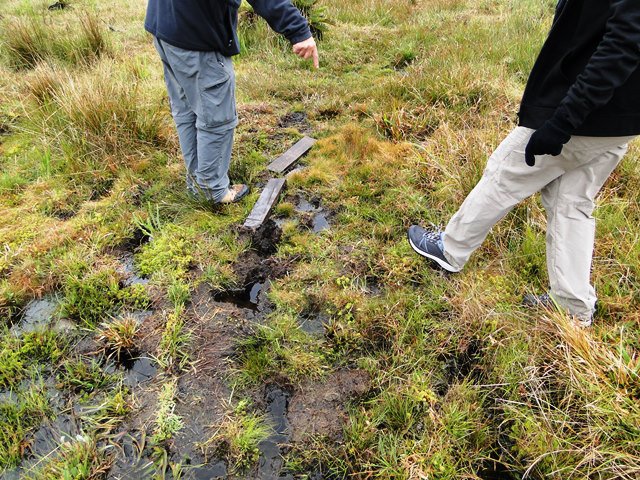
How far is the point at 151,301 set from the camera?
283cm

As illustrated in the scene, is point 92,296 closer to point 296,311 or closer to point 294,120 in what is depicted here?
point 296,311

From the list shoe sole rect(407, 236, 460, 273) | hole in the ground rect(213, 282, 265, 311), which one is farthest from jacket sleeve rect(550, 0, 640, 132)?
hole in the ground rect(213, 282, 265, 311)

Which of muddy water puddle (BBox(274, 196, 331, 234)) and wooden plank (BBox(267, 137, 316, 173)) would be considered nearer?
muddy water puddle (BBox(274, 196, 331, 234))

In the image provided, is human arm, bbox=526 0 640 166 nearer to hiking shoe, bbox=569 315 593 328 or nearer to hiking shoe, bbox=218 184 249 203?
hiking shoe, bbox=569 315 593 328

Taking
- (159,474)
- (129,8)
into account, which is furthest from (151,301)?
(129,8)

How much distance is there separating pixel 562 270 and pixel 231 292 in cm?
213

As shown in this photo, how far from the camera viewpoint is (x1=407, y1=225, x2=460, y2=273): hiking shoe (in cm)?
284

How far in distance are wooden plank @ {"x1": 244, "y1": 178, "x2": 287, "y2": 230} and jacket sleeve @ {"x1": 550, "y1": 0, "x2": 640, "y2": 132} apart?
2.30 m

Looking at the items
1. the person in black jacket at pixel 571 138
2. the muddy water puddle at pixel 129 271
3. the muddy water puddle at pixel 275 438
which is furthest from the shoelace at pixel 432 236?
the muddy water puddle at pixel 129 271

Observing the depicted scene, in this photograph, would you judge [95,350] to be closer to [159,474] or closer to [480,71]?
[159,474]

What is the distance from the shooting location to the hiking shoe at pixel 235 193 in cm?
363

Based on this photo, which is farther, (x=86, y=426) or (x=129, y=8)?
(x=129, y=8)

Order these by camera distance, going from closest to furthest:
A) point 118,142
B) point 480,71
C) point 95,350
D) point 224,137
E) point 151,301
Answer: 1. point 95,350
2. point 151,301
3. point 224,137
4. point 118,142
5. point 480,71

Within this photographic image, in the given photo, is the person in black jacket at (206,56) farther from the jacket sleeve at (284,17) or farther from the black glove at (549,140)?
the black glove at (549,140)
